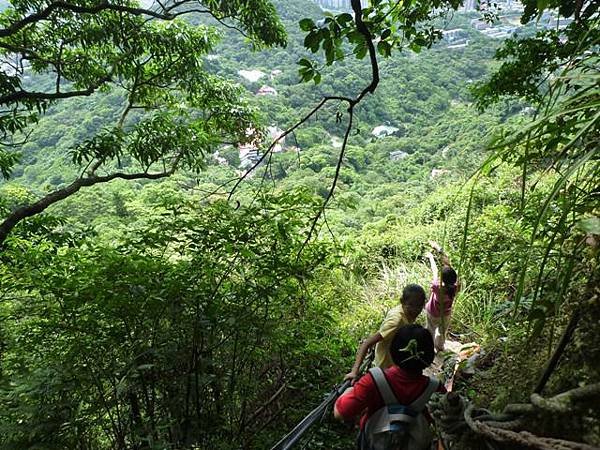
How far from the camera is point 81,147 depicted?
165 inches

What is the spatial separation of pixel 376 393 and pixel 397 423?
0.36 feet

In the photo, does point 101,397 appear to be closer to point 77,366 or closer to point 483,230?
point 77,366

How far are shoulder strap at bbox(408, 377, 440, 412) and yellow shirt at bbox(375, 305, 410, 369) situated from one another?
838 mm

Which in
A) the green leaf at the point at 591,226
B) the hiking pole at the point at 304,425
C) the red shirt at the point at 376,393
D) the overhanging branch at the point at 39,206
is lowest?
the hiking pole at the point at 304,425

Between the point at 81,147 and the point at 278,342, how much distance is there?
9.23ft

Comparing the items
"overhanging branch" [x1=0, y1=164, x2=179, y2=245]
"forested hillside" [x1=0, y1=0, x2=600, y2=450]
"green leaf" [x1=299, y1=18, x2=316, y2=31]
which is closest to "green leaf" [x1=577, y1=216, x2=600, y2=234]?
"forested hillside" [x1=0, y1=0, x2=600, y2=450]

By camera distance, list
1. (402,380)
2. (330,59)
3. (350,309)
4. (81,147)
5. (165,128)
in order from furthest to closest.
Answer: (350,309)
(165,128)
(81,147)
(330,59)
(402,380)

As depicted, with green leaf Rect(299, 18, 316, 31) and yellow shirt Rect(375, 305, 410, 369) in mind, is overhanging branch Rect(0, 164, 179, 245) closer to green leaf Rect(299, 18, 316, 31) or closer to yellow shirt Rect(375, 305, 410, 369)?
yellow shirt Rect(375, 305, 410, 369)

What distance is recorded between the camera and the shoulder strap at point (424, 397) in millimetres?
1469

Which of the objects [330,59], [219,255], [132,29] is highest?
[132,29]

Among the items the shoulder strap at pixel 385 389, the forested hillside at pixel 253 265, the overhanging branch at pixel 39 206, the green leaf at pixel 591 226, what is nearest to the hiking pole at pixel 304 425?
the shoulder strap at pixel 385 389

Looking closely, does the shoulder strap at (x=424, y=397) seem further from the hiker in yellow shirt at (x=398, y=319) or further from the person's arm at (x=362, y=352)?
the hiker in yellow shirt at (x=398, y=319)

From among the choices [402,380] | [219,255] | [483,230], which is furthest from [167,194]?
[483,230]

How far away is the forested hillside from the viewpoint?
89cm
